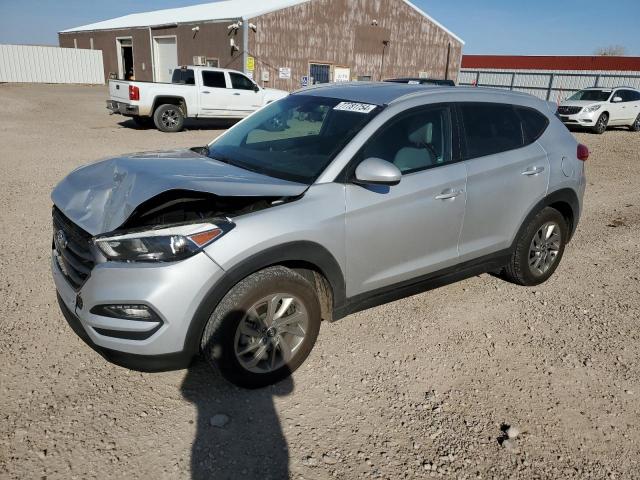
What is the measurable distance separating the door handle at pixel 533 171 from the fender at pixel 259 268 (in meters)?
1.93

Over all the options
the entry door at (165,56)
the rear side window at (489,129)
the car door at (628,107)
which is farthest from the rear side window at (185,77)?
the car door at (628,107)

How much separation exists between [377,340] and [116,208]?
2.00 meters

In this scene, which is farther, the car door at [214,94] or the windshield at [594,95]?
the windshield at [594,95]

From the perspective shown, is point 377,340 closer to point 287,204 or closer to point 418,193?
point 418,193

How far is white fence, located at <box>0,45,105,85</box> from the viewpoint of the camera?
3447 centimetres

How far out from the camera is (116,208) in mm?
2736

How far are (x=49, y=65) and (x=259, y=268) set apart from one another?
4024cm

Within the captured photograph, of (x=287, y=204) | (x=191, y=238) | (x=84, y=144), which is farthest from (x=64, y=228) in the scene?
(x=84, y=144)

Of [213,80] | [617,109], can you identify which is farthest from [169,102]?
[617,109]

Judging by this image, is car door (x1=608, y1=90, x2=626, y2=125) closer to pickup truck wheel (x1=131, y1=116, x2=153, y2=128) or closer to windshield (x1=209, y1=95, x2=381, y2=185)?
pickup truck wheel (x1=131, y1=116, x2=153, y2=128)

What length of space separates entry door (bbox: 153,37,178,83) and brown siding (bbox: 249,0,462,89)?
25.0 ft

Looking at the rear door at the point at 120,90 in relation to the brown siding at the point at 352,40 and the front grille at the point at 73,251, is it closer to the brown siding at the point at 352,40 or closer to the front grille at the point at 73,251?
the brown siding at the point at 352,40

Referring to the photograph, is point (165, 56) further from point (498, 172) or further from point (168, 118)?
point (498, 172)

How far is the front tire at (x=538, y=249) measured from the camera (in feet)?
13.9
